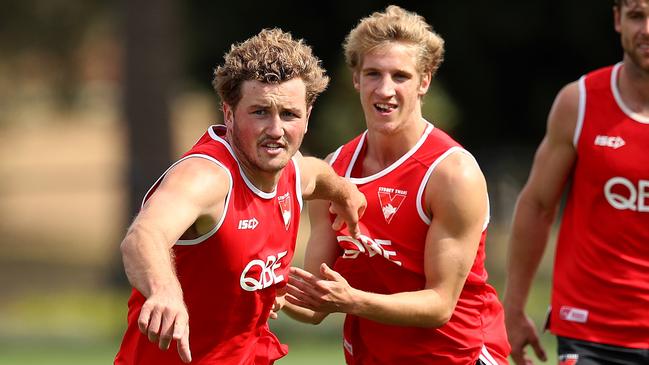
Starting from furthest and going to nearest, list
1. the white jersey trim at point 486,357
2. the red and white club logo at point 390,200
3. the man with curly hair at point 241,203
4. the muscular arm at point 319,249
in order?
the muscular arm at point 319,249, the white jersey trim at point 486,357, the red and white club logo at point 390,200, the man with curly hair at point 241,203

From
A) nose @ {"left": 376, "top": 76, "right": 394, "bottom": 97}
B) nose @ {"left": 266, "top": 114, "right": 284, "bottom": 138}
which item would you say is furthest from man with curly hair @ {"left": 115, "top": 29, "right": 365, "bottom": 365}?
nose @ {"left": 376, "top": 76, "right": 394, "bottom": 97}

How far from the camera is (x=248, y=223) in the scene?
5.03m

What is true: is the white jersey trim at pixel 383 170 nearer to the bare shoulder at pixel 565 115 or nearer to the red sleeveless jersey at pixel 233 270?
the red sleeveless jersey at pixel 233 270

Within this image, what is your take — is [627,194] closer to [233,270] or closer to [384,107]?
[384,107]

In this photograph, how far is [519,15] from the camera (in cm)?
1942

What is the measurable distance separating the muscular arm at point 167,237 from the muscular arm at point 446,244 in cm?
84

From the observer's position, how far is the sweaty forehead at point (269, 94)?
16.2 feet

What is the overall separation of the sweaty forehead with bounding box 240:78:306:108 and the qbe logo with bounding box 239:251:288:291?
669 mm

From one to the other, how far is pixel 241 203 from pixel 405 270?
0.97 metres

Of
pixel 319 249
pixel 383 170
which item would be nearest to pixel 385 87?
pixel 383 170

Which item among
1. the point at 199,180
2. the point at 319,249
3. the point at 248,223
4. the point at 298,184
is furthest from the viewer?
the point at 319,249

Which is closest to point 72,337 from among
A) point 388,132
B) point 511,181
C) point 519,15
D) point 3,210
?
point 511,181

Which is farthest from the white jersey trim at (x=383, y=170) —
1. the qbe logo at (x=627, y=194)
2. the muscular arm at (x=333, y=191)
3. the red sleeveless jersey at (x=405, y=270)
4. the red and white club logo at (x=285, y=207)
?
the qbe logo at (x=627, y=194)

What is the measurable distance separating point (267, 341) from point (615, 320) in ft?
5.79
